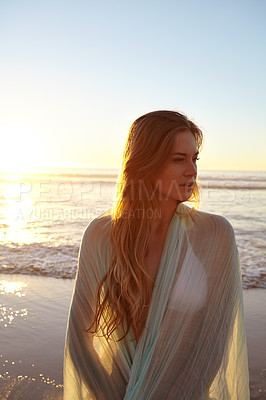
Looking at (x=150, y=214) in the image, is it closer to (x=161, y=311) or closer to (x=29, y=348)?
(x=161, y=311)

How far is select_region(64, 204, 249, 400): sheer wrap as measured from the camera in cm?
163

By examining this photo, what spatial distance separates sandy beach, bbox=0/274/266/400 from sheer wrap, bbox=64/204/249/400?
A: 1.55 metres

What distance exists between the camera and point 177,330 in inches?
64.4

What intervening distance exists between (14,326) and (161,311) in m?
3.02

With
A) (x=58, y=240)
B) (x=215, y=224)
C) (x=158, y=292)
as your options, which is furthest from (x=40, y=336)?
(x=58, y=240)

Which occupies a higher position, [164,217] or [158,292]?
[164,217]

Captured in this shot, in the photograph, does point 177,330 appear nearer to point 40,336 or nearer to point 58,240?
point 40,336

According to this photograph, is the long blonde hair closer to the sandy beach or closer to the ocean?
the sandy beach

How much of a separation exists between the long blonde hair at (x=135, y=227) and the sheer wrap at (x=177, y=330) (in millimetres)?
47

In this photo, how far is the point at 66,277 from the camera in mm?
5969

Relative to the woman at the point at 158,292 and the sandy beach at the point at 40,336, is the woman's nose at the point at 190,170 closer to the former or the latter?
the woman at the point at 158,292

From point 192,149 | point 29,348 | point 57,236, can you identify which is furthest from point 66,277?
point 192,149

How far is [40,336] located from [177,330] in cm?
273

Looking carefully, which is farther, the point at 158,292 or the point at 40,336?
the point at 40,336
